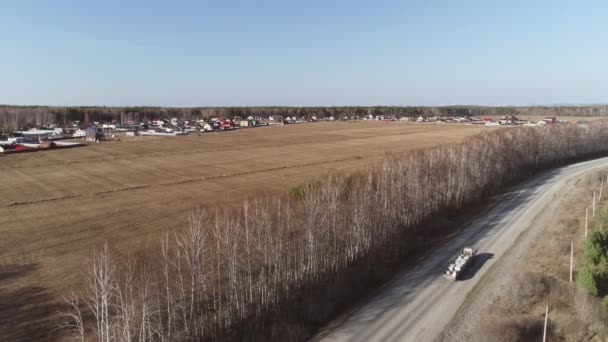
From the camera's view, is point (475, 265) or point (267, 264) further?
point (475, 265)

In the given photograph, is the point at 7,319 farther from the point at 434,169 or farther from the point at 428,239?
the point at 434,169

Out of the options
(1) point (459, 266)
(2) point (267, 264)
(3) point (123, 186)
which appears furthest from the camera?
(3) point (123, 186)

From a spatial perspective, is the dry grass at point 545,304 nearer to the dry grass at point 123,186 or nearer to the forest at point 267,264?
the forest at point 267,264

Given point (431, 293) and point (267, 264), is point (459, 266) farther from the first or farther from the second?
point (267, 264)

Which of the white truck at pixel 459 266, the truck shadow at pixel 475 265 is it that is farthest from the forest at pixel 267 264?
the truck shadow at pixel 475 265

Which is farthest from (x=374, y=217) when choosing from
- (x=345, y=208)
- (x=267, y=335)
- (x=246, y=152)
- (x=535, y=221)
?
(x=246, y=152)

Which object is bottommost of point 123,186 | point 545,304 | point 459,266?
point 545,304

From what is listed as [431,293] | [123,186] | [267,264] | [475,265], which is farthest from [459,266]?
[123,186]
